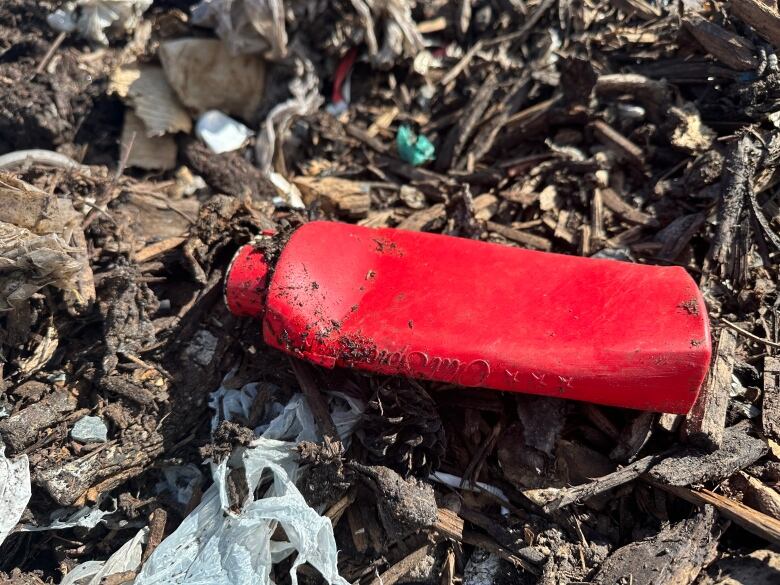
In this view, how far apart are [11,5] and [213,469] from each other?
9.60ft

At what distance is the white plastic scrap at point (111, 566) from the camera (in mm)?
2201

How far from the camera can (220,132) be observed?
3410 millimetres

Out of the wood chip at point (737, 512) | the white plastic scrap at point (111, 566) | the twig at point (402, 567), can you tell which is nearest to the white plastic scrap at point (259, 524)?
the white plastic scrap at point (111, 566)

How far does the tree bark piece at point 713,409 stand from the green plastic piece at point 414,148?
1738 millimetres

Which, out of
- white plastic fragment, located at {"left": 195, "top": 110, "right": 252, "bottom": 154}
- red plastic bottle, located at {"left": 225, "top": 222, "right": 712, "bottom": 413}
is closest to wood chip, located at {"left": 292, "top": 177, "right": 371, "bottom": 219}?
white plastic fragment, located at {"left": 195, "top": 110, "right": 252, "bottom": 154}

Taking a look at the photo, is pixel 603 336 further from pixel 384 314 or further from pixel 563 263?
pixel 384 314

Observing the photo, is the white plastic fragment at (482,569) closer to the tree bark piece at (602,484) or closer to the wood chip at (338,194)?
the tree bark piece at (602,484)

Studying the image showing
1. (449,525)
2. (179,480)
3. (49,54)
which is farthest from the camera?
(49,54)

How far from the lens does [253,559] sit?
2127 mm

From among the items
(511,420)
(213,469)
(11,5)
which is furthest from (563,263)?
(11,5)

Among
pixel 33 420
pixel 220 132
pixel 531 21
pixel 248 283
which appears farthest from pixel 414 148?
pixel 33 420

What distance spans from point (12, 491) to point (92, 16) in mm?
2595

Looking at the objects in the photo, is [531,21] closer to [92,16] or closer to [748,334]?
[748,334]

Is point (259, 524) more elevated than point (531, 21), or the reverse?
point (531, 21)
